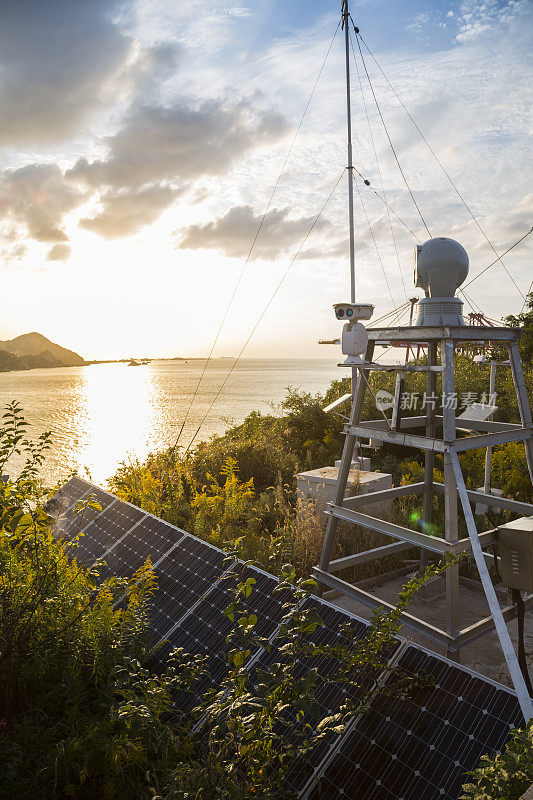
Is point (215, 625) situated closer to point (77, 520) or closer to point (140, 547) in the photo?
point (140, 547)

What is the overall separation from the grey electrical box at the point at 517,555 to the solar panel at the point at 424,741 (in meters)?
1.61

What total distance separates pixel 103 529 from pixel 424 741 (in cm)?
513

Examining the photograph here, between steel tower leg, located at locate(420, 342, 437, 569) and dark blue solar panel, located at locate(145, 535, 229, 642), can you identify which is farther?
steel tower leg, located at locate(420, 342, 437, 569)

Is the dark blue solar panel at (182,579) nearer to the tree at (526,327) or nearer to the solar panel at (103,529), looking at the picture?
the solar panel at (103,529)

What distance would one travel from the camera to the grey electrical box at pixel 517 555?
14.9 ft

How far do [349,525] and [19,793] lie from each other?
Result: 225 inches

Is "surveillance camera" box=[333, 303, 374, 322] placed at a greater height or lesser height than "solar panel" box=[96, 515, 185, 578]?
greater

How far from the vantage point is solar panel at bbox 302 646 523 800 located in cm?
290

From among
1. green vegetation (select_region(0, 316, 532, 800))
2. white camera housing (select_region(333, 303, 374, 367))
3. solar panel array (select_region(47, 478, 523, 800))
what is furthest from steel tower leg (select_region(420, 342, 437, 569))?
solar panel array (select_region(47, 478, 523, 800))

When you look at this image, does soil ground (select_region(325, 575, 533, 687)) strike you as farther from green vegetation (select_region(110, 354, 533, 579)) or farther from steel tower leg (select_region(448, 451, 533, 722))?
steel tower leg (select_region(448, 451, 533, 722))

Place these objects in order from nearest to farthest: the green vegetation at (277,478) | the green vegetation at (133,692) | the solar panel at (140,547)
→ the green vegetation at (133,692) → the solar panel at (140,547) → the green vegetation at (277,478)

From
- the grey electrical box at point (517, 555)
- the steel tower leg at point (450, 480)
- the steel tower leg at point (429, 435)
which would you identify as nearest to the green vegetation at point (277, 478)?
the steel tower leg at point (429, 435)

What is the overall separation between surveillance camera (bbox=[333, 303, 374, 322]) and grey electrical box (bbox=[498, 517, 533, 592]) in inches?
101

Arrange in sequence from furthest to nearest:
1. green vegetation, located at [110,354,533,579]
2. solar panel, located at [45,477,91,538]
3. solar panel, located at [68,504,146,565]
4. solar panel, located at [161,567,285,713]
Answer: solar panel, located at [45,477,91,538] < green vegetation, located at [110,354,533,579] < solar panel, located at [68,504,146,565] < solar panel, located at [161,567,285,713]
